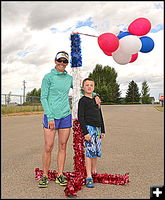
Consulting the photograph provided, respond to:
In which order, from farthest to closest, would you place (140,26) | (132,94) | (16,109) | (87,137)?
(132,94), (16,109), (140,26), (87,137)

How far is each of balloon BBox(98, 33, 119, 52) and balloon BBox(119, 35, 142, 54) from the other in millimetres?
135

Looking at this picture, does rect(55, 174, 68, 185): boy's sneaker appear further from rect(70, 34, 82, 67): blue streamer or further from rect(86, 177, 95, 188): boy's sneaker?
rect(70, 34, 82, 67): blue streamer

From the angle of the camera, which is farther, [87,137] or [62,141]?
[62,141]

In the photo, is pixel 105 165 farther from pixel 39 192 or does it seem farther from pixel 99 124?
pixel 39 192

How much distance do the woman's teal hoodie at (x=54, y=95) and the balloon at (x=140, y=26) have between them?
130 centimetres

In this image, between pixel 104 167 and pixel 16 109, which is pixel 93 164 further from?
pixel 16 109

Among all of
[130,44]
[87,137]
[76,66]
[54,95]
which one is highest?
[130,44]

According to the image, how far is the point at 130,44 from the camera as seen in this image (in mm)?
3703

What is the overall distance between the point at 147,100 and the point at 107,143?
236 ft

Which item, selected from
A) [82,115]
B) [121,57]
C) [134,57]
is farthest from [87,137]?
[134,57]

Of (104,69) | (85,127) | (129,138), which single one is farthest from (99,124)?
(104,69)

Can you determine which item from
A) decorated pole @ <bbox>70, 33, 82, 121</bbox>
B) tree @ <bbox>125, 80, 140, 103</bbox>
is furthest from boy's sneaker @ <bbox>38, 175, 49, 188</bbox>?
tree @ <bbox>125, 80, 140, 103</bbox>

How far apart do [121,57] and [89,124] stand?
1204mm

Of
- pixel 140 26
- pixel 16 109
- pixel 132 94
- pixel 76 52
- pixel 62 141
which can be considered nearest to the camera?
pixel 62 141
